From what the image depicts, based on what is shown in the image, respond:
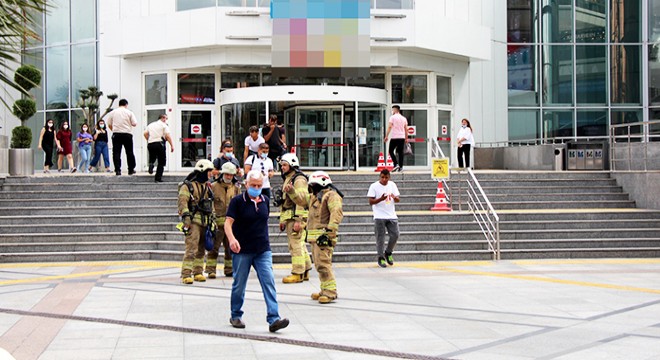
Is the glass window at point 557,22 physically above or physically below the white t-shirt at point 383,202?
above

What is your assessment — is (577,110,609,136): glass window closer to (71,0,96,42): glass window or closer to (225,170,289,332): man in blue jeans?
(71,0,96,42): glass window

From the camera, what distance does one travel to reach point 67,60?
3406 cm

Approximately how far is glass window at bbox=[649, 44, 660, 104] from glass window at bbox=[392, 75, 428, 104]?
1063 centimetres

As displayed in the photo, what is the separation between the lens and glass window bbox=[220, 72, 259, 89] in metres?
28.7

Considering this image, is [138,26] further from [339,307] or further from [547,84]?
[339,307]

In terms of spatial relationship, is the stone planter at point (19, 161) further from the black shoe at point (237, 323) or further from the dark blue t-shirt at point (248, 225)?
the black shoe at point (237, 323)

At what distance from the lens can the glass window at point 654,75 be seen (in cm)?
3397

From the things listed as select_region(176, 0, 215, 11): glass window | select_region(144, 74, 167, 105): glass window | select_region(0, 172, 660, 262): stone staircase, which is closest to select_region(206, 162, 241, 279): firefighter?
select_region(0, 172, 660, 262): stone staircase

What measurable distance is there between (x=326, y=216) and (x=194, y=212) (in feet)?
8.04

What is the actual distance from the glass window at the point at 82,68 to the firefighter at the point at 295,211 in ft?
73.1

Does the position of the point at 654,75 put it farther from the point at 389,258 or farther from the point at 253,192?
the point at 253,192

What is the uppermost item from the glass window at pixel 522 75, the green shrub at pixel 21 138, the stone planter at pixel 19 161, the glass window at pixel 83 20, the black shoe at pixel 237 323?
the glass window at pixel 83 20

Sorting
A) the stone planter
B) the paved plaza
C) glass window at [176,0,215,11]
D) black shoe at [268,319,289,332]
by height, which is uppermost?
glass window at [176,0,215,11]

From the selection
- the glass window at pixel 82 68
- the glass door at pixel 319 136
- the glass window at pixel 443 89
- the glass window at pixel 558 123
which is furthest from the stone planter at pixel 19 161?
the glass window at pixel 558 123
